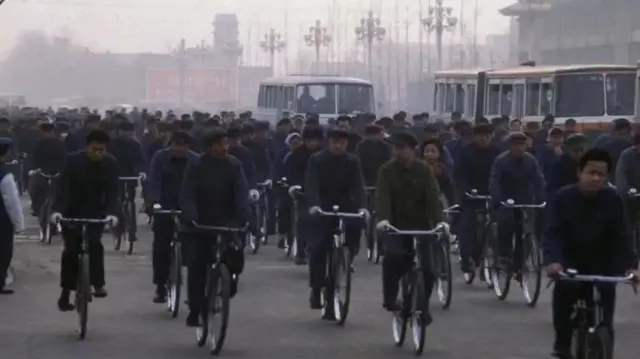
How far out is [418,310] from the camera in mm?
13008

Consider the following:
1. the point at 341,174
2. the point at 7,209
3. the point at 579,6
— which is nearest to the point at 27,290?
the point at 7,209

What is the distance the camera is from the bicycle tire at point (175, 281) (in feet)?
50.4

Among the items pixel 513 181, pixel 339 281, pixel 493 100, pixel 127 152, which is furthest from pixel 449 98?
pixel 339 281

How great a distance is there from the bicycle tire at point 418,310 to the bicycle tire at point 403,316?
0.29 feet

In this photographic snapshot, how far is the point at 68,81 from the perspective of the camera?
5965 inches

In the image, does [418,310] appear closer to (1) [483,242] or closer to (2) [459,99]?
(1) [483,242]

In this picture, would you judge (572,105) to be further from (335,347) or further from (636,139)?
(335,347)

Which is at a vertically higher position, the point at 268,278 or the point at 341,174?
the point at 341,174

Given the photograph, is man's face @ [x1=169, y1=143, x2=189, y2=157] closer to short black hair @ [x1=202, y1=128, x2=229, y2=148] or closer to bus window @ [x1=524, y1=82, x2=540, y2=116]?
short black hair @ [x1=202, y1=128, x2=229, y2=148]

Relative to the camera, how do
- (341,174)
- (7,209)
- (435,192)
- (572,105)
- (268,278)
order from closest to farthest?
(435,192)
(341,174)
(7,209)
(268,278)
(572,105)

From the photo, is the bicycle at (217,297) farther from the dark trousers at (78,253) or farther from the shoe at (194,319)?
the dark trousers at (78,253)

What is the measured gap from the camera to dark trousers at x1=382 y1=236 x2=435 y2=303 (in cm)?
1333

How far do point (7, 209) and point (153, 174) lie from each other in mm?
1655

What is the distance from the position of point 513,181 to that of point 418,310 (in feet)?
13.8
